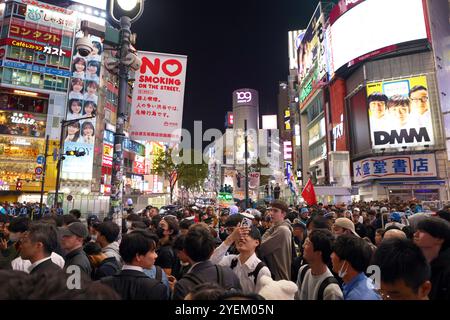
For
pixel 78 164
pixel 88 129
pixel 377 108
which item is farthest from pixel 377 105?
pixel 78 164

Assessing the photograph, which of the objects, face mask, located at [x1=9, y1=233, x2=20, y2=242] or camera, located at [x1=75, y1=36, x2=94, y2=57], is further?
camera, located at [x1=75, y1=36, x2=94, y2=57]

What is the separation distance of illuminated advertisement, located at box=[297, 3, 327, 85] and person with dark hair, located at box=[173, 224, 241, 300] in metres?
55.9

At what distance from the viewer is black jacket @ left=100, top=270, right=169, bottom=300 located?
287cm

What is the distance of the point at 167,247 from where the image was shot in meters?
5.12

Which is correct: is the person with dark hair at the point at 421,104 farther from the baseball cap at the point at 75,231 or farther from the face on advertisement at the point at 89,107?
the face on advertisement at the point at 89,107

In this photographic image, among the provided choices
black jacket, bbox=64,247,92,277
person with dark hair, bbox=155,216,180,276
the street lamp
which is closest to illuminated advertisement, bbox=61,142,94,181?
the street lamp

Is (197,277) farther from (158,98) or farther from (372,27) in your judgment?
(372,27)

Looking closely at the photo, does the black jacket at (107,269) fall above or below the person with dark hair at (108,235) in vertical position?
below

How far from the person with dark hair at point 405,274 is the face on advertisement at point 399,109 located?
142ft

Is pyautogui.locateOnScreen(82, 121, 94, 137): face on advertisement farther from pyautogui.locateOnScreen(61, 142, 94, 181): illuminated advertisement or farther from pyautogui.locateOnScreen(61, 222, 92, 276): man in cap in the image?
pyautogui.locateOnScreen(61, 222, 92, 276): man in cap

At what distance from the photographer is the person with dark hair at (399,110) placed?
3959 centimetres

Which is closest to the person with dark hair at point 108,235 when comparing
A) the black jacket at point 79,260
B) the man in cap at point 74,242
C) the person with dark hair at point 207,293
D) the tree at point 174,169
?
the man in cap at point 74,242
